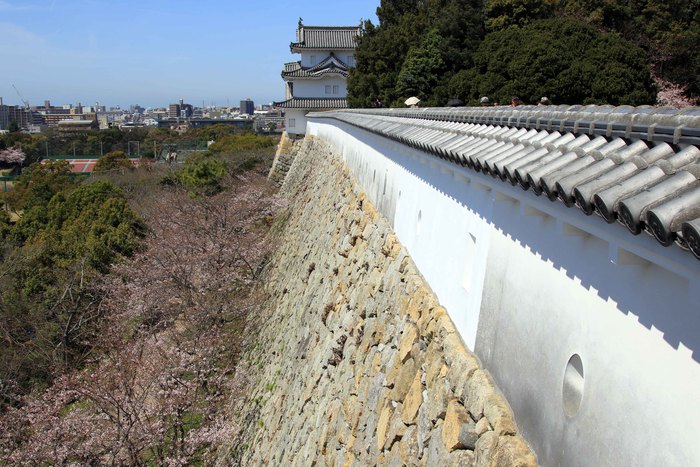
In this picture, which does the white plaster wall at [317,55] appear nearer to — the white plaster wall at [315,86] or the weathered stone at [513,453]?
the white plaster wall at [315,86]

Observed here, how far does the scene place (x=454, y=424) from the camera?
4047 millimetres

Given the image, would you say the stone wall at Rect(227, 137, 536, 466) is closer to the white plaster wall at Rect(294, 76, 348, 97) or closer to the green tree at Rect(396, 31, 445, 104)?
the green tree at Rect(396, 31, 445, 104)

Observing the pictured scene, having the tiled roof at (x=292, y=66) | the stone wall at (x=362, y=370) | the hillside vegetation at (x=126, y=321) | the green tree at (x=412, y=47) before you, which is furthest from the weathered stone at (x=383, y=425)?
the tiled roof at (x=292, y=66)

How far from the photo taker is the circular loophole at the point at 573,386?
308cm

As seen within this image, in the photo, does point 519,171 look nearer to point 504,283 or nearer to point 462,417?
point 504,283

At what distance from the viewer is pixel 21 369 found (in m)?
15.9

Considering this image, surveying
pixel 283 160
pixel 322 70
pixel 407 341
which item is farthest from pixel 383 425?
pixel 322 70

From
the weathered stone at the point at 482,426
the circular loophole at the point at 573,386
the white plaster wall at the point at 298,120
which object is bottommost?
the weathered stone at the point at 482,426

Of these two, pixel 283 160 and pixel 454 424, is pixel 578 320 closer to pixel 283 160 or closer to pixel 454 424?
pixel 454 424

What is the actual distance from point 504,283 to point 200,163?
28837 millimetres

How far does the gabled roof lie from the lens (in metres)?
42.1

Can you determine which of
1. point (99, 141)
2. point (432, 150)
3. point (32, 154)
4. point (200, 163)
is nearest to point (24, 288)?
point (200, 163)

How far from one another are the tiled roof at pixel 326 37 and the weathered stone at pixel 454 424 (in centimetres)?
4000

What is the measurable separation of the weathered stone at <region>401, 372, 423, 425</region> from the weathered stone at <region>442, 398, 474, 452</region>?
71cm
